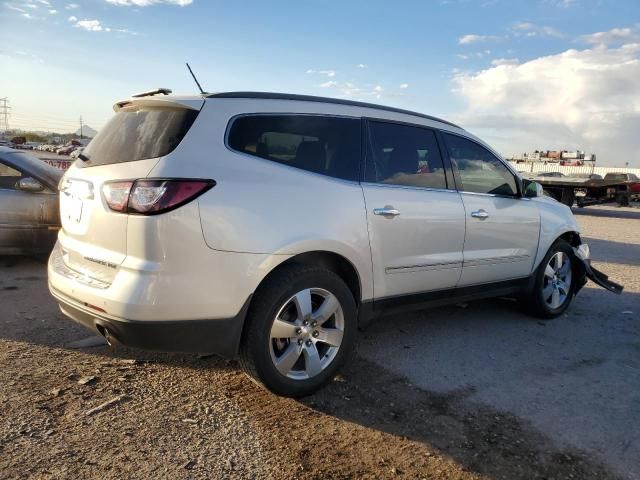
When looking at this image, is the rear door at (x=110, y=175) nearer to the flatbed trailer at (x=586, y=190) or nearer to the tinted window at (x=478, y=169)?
the tinted window at (x=478, y=169)

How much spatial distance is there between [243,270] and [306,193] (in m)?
0.64

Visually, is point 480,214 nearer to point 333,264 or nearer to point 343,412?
point 333,264

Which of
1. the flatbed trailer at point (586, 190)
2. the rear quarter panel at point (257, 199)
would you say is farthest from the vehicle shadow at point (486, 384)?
the flatbed trailer at point (586, 190)

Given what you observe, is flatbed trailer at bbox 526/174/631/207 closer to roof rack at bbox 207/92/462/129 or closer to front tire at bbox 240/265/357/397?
roof rack at bbox 207/92/462/129

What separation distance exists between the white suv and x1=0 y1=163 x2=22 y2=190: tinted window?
3.46 m

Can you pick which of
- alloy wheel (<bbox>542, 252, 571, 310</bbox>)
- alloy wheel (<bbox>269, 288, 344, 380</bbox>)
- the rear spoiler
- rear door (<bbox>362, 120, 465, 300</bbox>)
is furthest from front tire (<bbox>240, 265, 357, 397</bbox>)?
alloy wheel (<bbox>542, 252, 571, 310</bbox>)

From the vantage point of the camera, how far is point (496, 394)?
3.58 metres

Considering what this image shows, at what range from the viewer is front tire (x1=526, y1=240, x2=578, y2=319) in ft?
17.3

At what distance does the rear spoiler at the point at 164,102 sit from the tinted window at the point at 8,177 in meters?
3.61

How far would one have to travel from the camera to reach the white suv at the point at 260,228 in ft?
9.24

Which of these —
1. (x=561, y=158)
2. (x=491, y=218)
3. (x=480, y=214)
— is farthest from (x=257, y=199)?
(x=561, y=158)

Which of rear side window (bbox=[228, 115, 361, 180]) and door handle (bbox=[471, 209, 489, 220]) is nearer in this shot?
rear side window (bbox=[228, 115, 361, 180])

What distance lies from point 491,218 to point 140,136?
2953 mm

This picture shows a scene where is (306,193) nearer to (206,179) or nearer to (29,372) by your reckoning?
(206,179)
